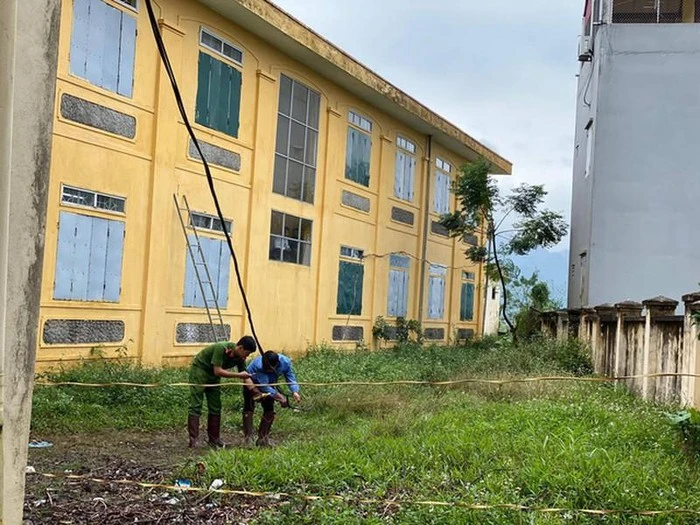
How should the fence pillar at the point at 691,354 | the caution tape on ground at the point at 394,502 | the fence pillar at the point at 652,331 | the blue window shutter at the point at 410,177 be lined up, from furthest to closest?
the blue window shutter at the point at 410,177 < the fence pillar at the point at 652,331 < the fence pillar at the point at 691,354 < the caution tape on ground at the point at 394,502

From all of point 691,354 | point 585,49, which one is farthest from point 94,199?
point 585,49

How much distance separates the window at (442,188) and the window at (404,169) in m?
1.53

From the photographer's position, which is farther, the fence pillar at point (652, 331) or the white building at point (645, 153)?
the white building at point (645, 153)

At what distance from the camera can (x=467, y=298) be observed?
2420 centimetres

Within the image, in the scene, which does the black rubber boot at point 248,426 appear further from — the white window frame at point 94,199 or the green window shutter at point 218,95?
the green window shutter at point 218,95

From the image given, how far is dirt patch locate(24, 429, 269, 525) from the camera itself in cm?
495

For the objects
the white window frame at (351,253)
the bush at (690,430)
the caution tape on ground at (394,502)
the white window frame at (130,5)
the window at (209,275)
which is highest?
the white window frame at (130,5)

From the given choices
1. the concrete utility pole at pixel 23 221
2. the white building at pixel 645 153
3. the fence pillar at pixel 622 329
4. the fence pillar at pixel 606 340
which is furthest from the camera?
the white building at pixel 645 153

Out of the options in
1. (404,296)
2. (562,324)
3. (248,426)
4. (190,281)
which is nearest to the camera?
(248,426)

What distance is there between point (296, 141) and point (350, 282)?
374 cm

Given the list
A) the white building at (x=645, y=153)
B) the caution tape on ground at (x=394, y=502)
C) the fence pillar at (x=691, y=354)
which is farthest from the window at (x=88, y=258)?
the white building at (x=645, y=153)

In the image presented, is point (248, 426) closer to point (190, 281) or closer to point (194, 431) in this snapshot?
point (194, 431)

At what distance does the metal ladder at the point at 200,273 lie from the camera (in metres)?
12.3

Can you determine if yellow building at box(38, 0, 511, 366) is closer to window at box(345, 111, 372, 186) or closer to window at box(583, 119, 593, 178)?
window at box(345, 111, 372, 186)
